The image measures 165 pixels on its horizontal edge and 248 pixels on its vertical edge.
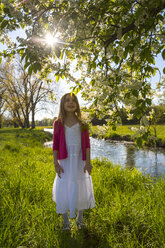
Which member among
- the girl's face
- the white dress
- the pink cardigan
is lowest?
the white dress

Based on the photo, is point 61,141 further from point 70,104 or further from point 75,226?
point 75,226

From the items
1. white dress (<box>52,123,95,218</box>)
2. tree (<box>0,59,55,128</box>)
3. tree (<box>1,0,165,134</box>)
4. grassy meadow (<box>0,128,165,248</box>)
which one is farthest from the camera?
tree (<box>0,59,55,128</box>)

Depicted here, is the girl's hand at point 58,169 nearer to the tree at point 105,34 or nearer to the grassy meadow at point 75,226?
the grassy meadow at point 75,226

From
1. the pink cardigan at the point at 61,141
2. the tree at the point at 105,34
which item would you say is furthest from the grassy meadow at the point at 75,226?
the tree at the point at 105,34

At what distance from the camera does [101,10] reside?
5.84 ft

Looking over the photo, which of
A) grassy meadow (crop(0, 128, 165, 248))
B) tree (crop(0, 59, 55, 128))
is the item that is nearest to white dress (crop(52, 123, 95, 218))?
Result: grassy meadow (crop(0, 128, 165, 248))

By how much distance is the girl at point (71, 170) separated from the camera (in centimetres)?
225

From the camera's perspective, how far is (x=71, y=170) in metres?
2.29

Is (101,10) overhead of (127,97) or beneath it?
overhead

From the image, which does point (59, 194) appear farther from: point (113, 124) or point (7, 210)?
point (113, 124)

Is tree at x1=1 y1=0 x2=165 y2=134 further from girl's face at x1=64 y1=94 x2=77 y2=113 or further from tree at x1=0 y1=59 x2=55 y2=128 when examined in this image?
tree at x1=0 y1=59 x2=55 y2=128

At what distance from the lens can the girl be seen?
225 centimetres

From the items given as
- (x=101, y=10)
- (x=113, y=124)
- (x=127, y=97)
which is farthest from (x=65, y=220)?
(x=101, y=10)

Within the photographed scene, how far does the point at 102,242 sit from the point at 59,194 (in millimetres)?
706
